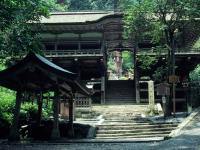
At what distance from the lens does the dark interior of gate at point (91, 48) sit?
30.2 m

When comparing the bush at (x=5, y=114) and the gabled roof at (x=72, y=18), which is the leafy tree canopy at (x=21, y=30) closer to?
the bush at (x=5, y=114)

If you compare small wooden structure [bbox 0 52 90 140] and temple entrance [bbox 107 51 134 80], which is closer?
small wooden structure [bbox 0 52 90 140]

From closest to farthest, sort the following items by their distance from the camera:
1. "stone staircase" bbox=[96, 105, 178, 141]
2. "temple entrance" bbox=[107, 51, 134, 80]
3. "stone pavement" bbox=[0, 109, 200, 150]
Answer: "stone pavement" bbox=[0, 109, 200, 150], "stone staircase" bbox=[96, 105, 178, 141], "temple entrance" bbox=[107, 51, 134, 80]

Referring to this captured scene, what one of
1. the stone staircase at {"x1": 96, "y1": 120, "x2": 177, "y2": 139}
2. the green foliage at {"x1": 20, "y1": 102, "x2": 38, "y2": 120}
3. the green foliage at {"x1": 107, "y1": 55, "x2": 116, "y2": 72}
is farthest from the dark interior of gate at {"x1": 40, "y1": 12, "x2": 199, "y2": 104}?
the green foliage at {"x1": 107, "y1": 55, "x2": 116, "y2": 72}

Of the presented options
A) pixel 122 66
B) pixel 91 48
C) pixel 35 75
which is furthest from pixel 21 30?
pixel 122 66

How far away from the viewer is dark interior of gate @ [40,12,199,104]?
30234 mm

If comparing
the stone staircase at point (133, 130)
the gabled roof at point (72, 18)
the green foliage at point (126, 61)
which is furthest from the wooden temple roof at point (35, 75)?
the green foliage at point (126, 61)

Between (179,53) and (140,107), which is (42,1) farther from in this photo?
(179,53)

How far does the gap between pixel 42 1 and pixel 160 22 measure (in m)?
8.77

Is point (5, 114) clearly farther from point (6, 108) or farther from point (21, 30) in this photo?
point (21, 30)

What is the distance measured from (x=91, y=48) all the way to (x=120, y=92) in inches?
197

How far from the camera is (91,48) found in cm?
3341

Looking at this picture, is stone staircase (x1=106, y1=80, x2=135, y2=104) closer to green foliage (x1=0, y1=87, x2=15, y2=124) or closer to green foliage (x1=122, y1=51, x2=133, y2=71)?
green foliage (x1=0, y1=87, x2=15, y2=124)

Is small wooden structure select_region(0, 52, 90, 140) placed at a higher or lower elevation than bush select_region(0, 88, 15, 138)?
higher
